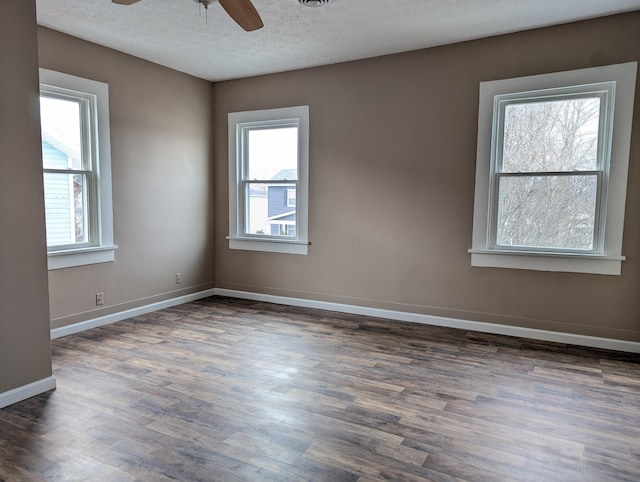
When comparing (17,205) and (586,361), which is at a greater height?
(17,205)

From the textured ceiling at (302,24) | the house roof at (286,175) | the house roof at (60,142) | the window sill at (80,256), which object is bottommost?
the window sill at (80,256)

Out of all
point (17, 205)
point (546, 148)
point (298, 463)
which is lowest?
point (298, 463)

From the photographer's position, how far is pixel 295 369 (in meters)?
3.21

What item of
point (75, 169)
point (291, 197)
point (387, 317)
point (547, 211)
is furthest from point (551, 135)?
point (75, 169)

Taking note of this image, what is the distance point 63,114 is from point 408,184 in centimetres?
330

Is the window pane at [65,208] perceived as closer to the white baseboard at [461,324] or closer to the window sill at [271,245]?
the window sill at [271,245]

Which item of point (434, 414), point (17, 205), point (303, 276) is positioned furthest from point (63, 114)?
point (434, 414)

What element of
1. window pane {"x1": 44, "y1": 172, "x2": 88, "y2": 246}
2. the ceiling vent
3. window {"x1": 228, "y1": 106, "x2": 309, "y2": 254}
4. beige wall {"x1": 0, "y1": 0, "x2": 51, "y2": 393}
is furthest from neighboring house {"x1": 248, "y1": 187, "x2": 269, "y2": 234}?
beige wall {"x1": 0, "y1": 0, "x2": 51, "y2": 393}

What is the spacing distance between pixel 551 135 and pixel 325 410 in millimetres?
3049

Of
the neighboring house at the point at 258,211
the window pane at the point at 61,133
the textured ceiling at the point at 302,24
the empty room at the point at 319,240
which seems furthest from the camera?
the neighboring house at the point at 258,211

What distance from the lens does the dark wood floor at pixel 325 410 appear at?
2.05 meters

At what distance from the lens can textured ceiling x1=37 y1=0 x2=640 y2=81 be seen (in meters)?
3.29

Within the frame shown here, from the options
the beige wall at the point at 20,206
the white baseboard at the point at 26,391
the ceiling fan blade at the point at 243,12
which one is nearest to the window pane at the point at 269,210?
the ceiling fan blade at the point at 243,12

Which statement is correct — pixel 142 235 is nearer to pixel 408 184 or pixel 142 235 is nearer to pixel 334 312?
pixel 334 312
